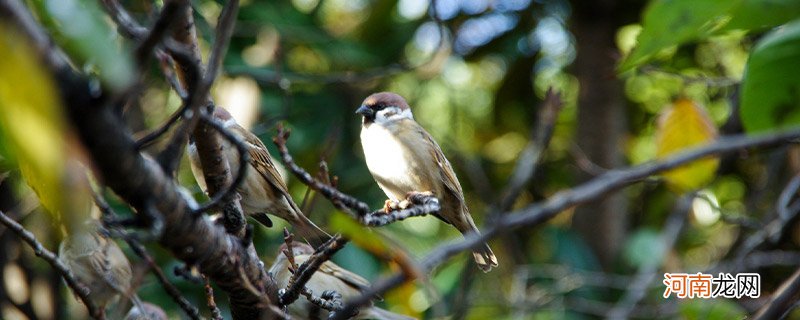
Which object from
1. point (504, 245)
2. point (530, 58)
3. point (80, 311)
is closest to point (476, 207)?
point (504, 245)

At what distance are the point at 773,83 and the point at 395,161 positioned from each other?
92.4 inches

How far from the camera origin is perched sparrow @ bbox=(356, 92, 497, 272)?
3263 millimetres

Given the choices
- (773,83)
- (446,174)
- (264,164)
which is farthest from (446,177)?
(773,83)

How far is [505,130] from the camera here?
6.18 metres

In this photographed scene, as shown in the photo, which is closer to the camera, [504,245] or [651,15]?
[651,15]

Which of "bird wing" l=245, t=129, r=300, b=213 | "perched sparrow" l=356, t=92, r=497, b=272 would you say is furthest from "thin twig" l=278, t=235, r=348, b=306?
"perched sparrow" l=356, t=92, r=497, b=272

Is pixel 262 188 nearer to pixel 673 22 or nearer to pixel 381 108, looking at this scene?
pixel 381 108

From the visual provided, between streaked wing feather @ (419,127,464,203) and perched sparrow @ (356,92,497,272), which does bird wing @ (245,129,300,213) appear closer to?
perched sparrow @ (356,92,497,272)

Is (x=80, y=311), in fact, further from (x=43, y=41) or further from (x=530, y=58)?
(x=43, y=41)

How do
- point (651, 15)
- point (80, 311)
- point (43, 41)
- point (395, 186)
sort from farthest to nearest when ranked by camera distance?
point (80, 311)
point (395, 186)
point (651, 15)
point (43, 41)

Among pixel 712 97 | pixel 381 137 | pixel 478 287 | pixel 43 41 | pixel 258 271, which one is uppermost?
pixel 712 97

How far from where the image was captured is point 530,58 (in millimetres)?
6031

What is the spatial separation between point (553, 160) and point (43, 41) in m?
5.61

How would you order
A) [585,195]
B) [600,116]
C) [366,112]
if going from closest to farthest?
[585,195], [366,112], [600,116]
